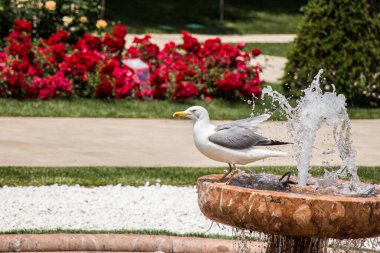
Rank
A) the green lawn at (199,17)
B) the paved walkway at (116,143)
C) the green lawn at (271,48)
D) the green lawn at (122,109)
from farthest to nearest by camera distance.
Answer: the green lawn at (199,17) → the green lawn at (271,48) → the green lawn at (122,109) → the paved walkway at (116,143)

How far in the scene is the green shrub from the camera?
1338 centimetres

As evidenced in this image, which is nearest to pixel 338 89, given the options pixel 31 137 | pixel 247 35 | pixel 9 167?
pixel 31 137

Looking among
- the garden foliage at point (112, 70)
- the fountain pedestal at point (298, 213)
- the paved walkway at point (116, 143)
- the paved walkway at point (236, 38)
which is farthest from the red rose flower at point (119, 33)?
the paved walkway at point (236, 38)

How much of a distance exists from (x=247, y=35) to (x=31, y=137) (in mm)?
17435

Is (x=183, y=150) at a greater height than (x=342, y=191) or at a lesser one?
lesser

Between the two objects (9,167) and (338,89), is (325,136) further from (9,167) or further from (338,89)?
(9,167)

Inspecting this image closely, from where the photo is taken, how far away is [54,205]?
7.83m

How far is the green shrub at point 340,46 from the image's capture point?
43.9 ft

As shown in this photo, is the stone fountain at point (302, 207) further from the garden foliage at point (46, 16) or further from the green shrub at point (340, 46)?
the garden foliage at point (46, 16)

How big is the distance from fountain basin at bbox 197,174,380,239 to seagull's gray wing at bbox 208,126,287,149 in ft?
1.31

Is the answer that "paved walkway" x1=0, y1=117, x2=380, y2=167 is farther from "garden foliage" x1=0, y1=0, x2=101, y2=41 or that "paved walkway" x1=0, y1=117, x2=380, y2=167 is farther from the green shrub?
"garden foliage" x1=0, y1=0, x2=101, y2=41

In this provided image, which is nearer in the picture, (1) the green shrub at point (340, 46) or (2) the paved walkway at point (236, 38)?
(1) the green shrub at point (340, 46)

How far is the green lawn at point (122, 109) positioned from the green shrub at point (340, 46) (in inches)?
18.8

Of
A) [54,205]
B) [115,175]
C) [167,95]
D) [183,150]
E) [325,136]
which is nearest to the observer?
[54,205]
